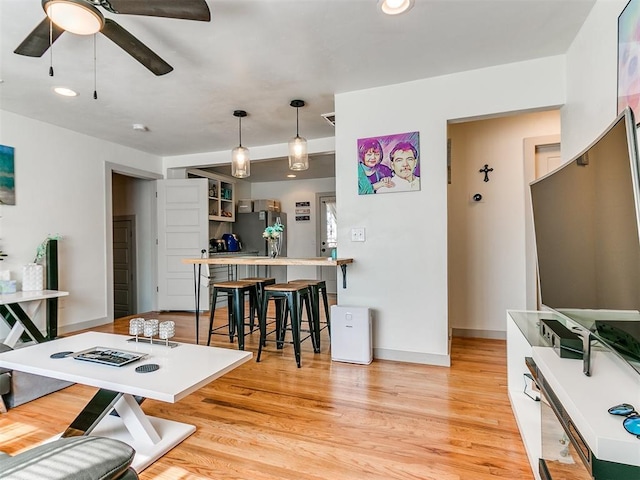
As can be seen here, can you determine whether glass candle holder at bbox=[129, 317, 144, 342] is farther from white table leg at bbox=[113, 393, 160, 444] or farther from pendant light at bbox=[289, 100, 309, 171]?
pendant light at bbox=[289, 100, 309, 171]

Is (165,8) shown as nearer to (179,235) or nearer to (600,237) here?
(600,237)

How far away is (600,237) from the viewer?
1.12 m

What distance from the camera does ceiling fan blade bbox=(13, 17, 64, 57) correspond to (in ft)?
5.90

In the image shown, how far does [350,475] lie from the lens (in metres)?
1.56

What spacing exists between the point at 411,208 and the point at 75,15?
8.20 ft

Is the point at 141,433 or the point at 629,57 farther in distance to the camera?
the point at 141,433

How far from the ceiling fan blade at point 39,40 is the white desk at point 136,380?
1.68 meters

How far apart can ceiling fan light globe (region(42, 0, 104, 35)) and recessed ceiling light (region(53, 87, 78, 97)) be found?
1649mm

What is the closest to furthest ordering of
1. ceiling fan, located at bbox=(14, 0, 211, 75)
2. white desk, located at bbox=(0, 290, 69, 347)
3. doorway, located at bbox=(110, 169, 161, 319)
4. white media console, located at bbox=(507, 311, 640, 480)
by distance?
white media console, located at bbox=(507, 311, 640, 480) < ceiling fan, located at bbox=(14, 0, 211, 75) < white desk, located at bbox=(0, 290, 69, 347) < doorway, located at bbox=(110, 169, 161, 319)

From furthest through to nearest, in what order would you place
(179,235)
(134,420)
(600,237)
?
(179,235) → (134,420) → (600,237)

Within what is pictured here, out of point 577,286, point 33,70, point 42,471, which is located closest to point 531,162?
point 577,286

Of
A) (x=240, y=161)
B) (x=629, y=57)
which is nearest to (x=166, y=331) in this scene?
(x=240, y=161)

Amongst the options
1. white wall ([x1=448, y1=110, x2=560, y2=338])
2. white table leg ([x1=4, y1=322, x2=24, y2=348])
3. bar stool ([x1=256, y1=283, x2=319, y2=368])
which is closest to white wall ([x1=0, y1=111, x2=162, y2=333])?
white table leg ([x1=4, y1=322, x2=24, y2=348])

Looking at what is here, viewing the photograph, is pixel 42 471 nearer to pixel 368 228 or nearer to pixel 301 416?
pixel 301 416
